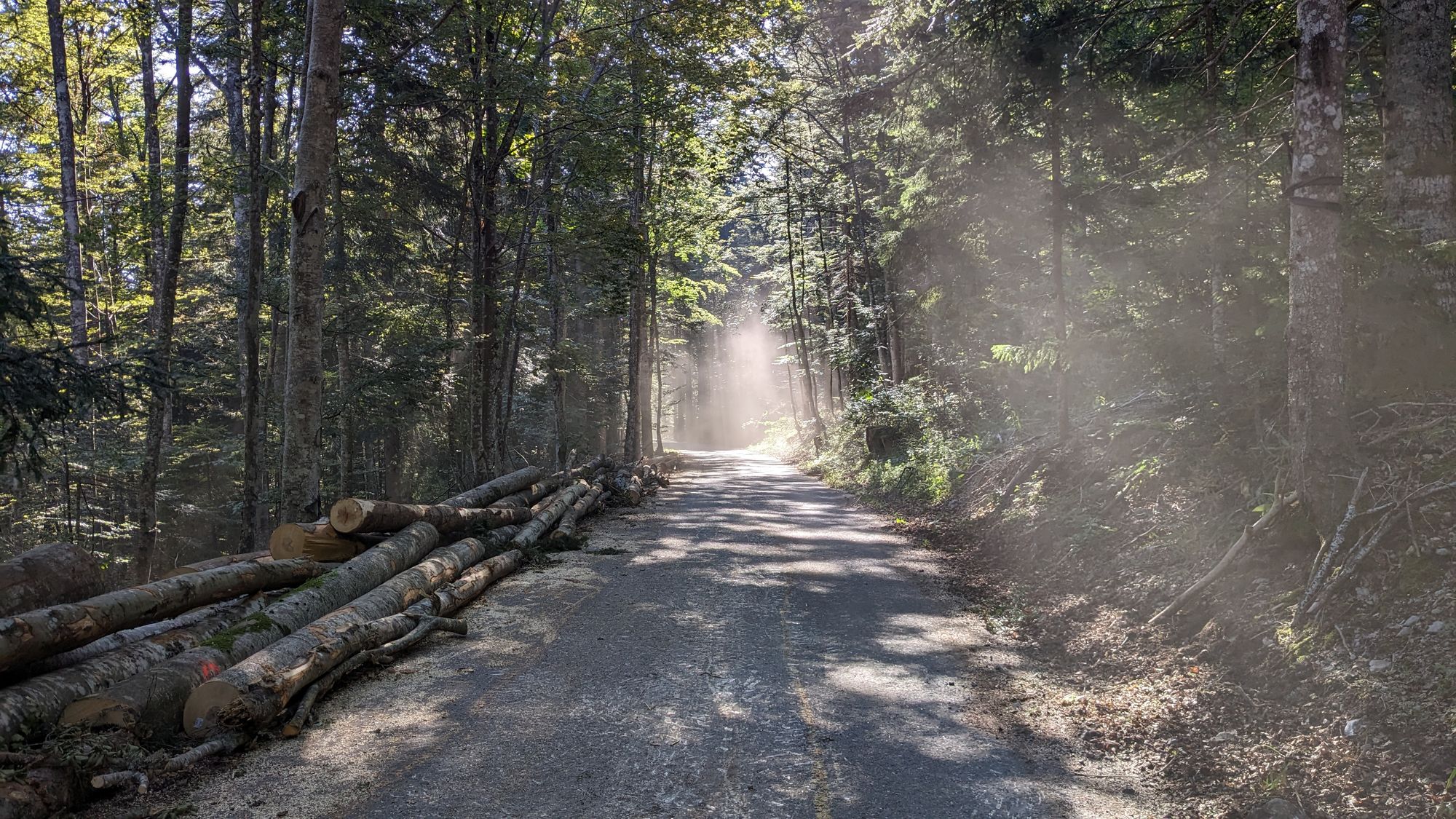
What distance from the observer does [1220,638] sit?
19.8ft

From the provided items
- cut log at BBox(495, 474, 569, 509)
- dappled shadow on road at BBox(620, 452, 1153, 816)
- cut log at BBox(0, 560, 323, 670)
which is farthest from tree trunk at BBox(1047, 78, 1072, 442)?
cut log at BBox(0, 560, 323, 670)

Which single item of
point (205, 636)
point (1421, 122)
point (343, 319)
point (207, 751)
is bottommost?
point (207, 751)

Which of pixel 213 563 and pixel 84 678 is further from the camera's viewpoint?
pixel 213 563

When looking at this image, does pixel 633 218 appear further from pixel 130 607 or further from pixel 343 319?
pixel 130 607

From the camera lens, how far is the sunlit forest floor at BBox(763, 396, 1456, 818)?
4301 millimetres

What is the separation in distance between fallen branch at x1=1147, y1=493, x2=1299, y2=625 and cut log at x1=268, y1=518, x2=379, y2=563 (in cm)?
865

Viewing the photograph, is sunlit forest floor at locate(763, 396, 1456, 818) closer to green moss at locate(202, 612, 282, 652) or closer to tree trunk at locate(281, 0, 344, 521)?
green moss at locate(202, 612, 282, 652)

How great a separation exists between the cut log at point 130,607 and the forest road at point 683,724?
5.06ft

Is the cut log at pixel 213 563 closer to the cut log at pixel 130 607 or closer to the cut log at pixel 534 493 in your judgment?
the cut log at pixel 130 607

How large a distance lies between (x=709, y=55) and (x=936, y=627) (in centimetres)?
1388

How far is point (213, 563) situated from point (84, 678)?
10.5ft

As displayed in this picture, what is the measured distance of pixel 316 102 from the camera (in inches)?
396

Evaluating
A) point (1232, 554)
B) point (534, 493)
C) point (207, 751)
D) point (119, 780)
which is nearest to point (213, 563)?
point (207, 751)

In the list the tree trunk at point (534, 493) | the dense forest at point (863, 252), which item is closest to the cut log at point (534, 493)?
the tree trunk at point (534, 493)
